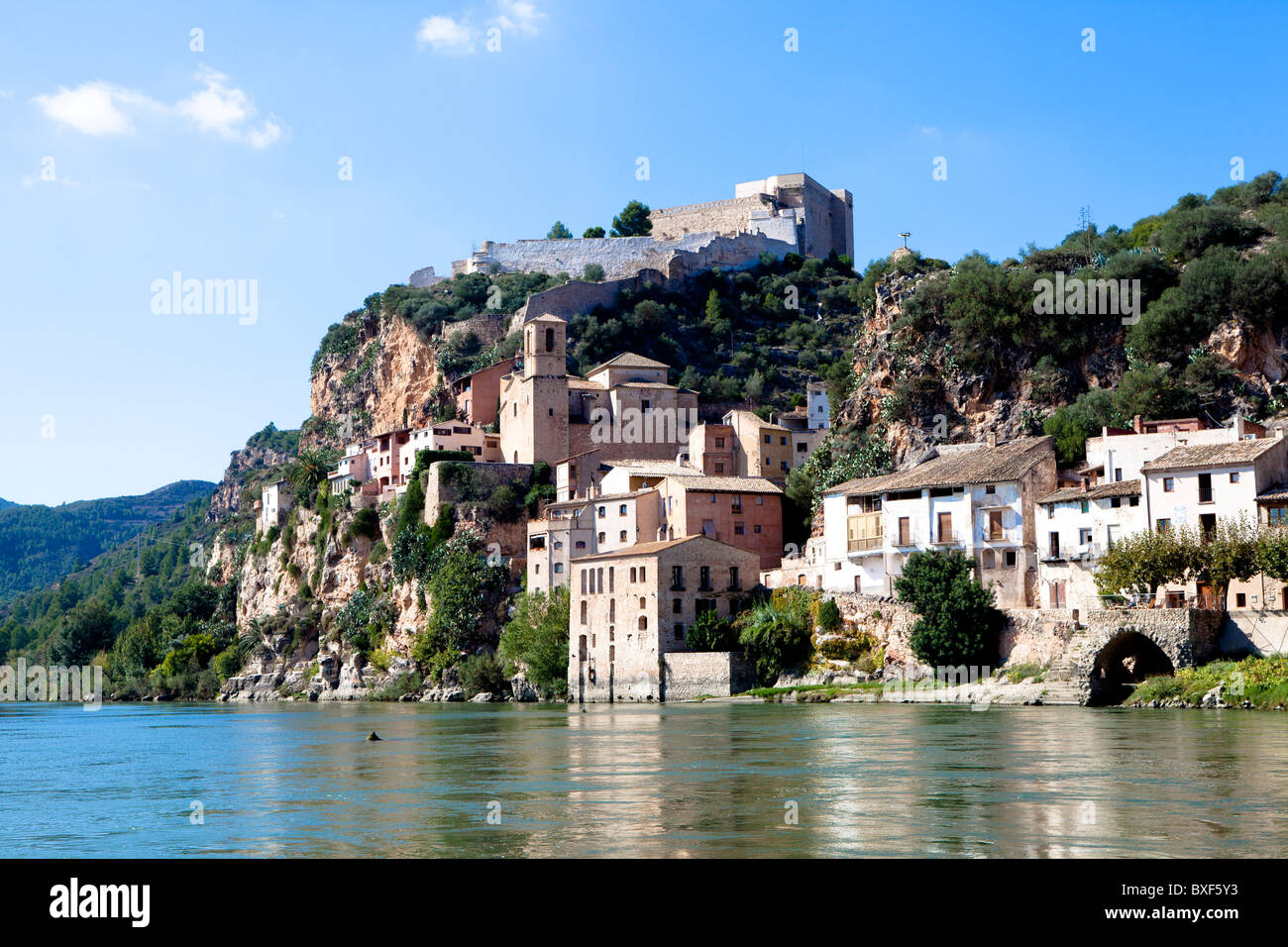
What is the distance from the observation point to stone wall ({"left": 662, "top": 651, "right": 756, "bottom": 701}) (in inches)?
2276

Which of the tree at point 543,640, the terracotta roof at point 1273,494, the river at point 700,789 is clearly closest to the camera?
the river at point 700,789

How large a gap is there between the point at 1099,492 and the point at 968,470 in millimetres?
7256

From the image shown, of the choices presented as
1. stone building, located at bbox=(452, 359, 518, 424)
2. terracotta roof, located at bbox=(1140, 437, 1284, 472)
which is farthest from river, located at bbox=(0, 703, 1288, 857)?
stone building, located at bbox=(452, 359, 518, 424)

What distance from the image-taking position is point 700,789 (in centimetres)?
2372

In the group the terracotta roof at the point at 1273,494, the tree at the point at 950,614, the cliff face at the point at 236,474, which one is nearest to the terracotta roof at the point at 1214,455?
the terracotta roof at the point at 1273,494

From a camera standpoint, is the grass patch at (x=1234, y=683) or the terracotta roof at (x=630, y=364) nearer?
the grass patch at (x=1234, y=683)

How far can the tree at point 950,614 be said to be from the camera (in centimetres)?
5106

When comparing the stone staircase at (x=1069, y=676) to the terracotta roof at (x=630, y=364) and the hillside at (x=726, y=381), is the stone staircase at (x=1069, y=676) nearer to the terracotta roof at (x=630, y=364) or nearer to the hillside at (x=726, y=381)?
the hillside at (x=726, y=381)

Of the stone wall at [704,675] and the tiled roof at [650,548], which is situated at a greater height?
the tiled roof at [650,548]

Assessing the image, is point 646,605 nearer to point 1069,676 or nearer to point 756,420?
point 1069,676

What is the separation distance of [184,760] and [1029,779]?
76.9 feet

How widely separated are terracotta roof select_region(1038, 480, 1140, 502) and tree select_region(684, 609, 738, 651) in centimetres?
1491

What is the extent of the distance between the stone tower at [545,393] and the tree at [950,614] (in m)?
34.9
